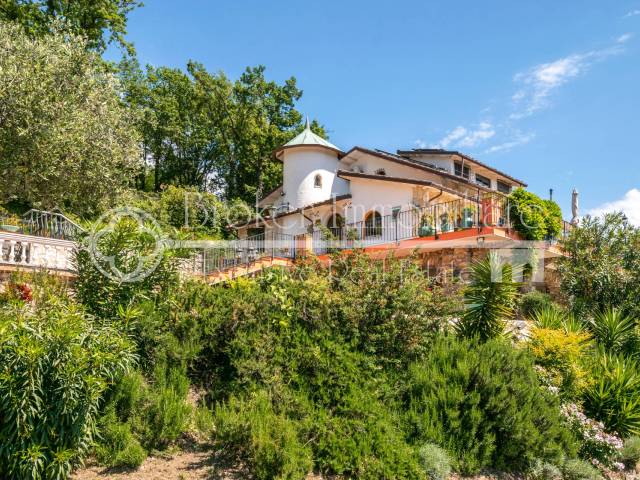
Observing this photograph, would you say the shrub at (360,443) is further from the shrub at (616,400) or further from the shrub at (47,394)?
the shrub at (616,400)

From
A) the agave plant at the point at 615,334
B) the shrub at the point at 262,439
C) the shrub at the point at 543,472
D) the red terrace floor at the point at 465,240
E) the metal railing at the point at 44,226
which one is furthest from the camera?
the red terrace floor at the point at 465,240

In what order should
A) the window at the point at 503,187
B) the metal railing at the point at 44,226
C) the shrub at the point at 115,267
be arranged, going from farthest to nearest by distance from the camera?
the window at the point at 503,187
the metal railing at the point at 44,226
the shrub at the point at 115,267

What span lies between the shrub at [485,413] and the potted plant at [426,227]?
309 inches

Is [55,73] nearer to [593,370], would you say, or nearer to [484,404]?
[484,404]

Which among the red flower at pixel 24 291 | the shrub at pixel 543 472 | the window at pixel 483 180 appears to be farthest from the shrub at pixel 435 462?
the window at pixel 483 180

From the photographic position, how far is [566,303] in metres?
13.7

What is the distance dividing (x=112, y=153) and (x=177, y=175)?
2192 cm

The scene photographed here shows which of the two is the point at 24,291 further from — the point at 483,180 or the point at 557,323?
the point at 483,180

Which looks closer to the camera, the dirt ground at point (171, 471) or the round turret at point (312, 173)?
the dirt ground at point (171, 471)

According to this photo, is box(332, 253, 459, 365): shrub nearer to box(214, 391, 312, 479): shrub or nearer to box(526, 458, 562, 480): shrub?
box(214, 391, 312, 479): shrub

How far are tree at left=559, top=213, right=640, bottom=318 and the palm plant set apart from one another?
3.75 metres

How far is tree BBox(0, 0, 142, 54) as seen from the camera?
23.9m

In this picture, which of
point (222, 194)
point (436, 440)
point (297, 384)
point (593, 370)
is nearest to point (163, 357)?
point (297, 384)

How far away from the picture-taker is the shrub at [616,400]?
8.97m
